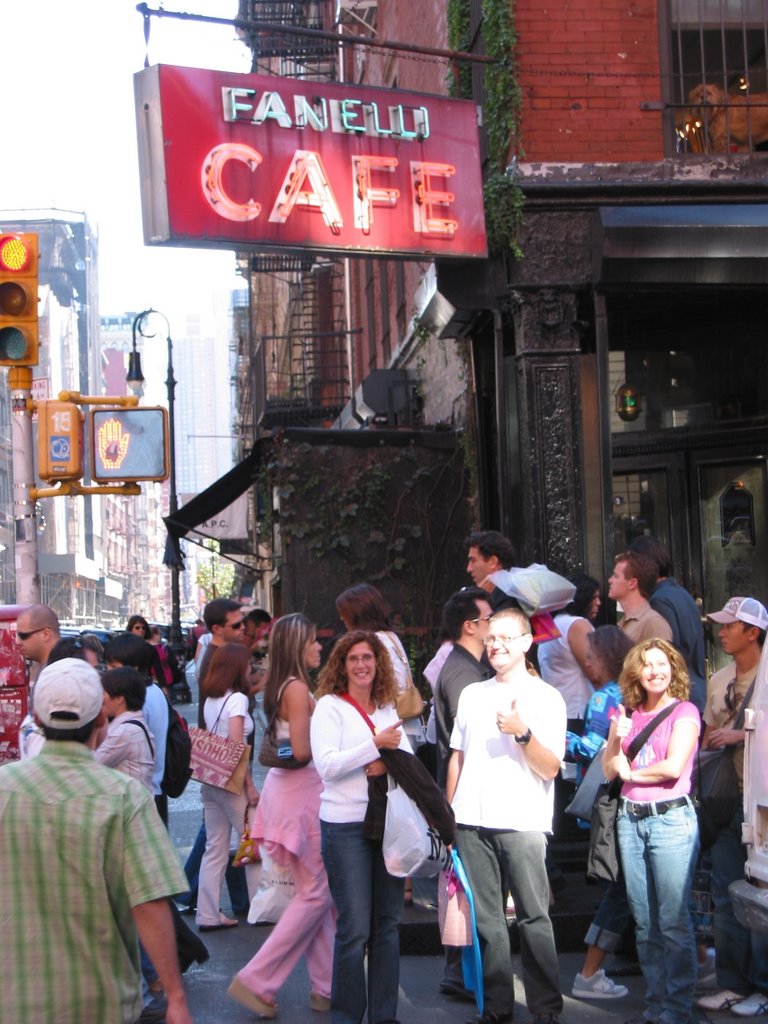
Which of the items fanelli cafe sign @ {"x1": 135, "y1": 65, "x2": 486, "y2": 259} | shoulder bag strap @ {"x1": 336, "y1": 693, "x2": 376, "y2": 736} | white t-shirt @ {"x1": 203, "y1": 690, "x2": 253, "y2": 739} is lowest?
white t-shirt @ {"x1": 203, "y1": 690, "x2": 253, "y2": 739}

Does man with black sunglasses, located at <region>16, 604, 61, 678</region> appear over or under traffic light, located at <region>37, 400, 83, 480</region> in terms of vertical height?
under

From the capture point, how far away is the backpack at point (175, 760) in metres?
7.83

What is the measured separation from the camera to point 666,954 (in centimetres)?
633

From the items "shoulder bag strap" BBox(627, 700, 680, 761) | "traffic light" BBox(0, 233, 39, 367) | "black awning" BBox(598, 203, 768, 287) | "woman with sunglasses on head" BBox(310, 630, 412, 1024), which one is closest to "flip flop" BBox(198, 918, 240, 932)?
"woman with sunglasses on head" BBox(310, 630, 412, 1024)

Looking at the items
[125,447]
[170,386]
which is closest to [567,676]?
[125,447]

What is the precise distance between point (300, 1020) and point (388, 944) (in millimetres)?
996

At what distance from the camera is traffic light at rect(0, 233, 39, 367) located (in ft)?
33.8

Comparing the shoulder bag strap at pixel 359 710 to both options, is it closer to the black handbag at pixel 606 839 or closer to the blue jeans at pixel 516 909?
the blue jeans at pixel 516 909

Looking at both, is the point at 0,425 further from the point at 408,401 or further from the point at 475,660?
the point at 475,660

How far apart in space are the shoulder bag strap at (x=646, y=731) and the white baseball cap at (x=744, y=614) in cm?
63

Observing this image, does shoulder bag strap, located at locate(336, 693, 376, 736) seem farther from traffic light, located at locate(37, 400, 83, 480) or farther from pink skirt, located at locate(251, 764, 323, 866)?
traffic light, located at locate(37, 400, 83, 480)

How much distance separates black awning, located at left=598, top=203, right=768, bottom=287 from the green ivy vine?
2.29 feet

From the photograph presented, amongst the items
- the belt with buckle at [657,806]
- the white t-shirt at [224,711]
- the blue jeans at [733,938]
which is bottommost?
the blue jeans at [733,938]

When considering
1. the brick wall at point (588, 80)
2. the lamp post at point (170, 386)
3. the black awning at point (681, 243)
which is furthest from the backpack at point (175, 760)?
the lamp post at point (170, 386)
